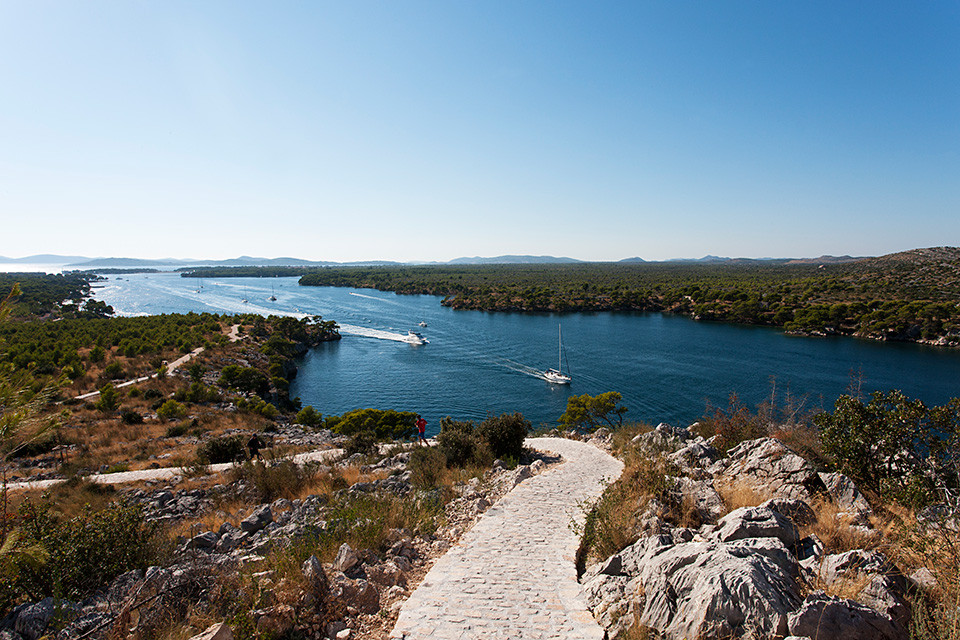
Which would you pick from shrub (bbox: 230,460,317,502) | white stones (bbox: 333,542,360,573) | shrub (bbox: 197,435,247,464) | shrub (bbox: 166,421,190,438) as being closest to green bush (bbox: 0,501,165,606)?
white stones (bbox: 333,542,360,573)

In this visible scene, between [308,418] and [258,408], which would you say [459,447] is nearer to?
[308,418]

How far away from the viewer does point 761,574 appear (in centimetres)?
401

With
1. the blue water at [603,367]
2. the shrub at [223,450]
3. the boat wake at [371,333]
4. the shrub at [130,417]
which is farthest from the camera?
the boat wake at [371,333]

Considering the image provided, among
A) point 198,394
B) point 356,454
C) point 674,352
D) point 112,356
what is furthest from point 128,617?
point 674,352

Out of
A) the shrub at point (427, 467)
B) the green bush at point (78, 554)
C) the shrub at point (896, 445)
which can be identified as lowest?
the shrub at point (427, 467)

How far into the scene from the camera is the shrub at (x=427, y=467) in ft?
37.8

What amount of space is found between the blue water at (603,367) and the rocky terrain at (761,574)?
68.4ft

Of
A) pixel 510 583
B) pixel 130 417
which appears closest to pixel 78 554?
pixel 510 583

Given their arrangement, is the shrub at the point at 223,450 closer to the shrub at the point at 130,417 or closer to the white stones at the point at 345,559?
the shrub at the point at 130,417

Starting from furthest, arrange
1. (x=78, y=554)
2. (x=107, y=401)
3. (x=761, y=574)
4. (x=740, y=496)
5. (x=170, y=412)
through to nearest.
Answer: (x=170, y=412), (x=107, y=401), (x=740, y=496), (x=78, y=554), (x=761, y=574)

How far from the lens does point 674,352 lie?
50031 millimetres

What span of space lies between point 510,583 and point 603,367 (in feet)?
134

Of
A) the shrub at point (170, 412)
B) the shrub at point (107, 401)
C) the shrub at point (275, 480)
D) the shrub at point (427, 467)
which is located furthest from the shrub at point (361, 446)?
the shrub at point (107, 401)

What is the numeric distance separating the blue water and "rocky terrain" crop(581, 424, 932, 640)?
20860 mm
